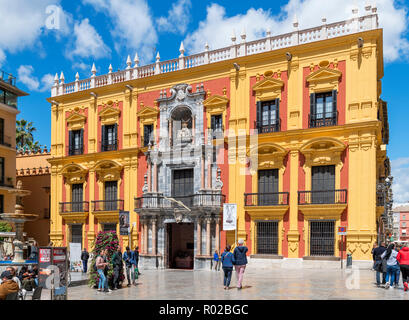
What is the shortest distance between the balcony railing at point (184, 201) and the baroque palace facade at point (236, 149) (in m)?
0.09

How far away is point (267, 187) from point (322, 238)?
14.1 ft

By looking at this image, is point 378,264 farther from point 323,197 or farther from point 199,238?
point 199,238

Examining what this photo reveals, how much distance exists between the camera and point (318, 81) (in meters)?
25.7

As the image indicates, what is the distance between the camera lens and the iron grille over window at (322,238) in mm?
24375

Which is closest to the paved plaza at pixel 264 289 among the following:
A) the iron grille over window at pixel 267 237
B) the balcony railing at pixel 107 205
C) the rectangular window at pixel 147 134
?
the iron grille over window at pixel 267 237

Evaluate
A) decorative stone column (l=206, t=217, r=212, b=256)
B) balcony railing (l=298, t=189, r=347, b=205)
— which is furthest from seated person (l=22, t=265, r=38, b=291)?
balcony railing (l=298, t=189, r=347, b=205)

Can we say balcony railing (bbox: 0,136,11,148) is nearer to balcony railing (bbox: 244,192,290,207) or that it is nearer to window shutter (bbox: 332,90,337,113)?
balcony railing (bbox: 244,192,290,207)

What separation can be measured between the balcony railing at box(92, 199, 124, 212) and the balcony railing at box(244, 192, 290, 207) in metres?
9.42

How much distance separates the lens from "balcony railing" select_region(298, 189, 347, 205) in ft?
79.7

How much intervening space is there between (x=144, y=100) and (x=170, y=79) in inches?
97.5

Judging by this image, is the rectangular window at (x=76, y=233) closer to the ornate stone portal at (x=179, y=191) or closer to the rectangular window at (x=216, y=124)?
the ornate stone portal at (x=179, y=191)
